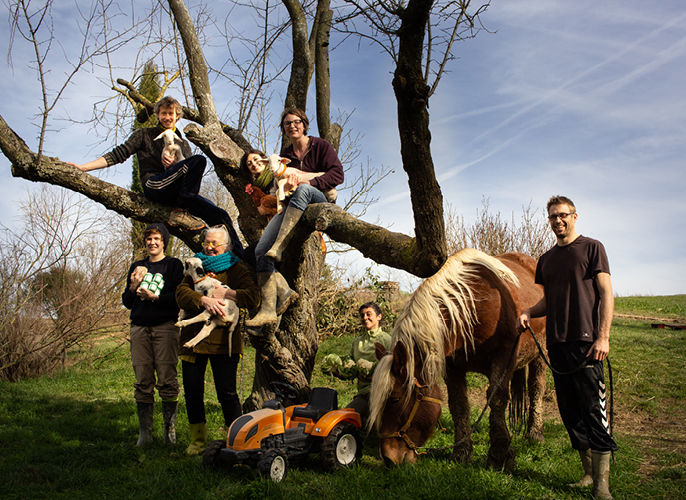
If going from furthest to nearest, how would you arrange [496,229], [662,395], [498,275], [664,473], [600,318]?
[496,229]
[662,395]
[498,275]
[664,473]
[600,318]

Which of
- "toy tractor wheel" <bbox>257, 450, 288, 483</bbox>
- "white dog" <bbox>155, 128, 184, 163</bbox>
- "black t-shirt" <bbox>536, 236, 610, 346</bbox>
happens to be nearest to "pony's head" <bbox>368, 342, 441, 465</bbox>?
"toy tractor wheel" <bbox>257, 450, 288, 483</bbox>

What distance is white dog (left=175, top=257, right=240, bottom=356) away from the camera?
12.3 feet

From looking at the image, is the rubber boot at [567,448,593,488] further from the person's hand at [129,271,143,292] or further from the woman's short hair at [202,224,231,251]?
the person's hand at [129,271,143,292]

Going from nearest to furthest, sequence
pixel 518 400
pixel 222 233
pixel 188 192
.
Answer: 1. pixel 222 233
2. pixel 188 192
3. pixel 518 400

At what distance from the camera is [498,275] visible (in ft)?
13.9

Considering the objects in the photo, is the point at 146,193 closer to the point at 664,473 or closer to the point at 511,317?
the point at 511,317

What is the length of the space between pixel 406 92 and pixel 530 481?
308cm

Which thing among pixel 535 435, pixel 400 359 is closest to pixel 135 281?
pixel 400 359

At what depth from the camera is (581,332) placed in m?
3.31

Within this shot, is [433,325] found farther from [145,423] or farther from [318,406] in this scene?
[145,423]

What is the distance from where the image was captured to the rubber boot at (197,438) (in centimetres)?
402

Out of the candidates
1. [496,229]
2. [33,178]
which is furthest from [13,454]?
[496,229]

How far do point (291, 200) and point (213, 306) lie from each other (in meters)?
1.14

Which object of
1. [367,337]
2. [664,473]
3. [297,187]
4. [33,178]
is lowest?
[664,473]
